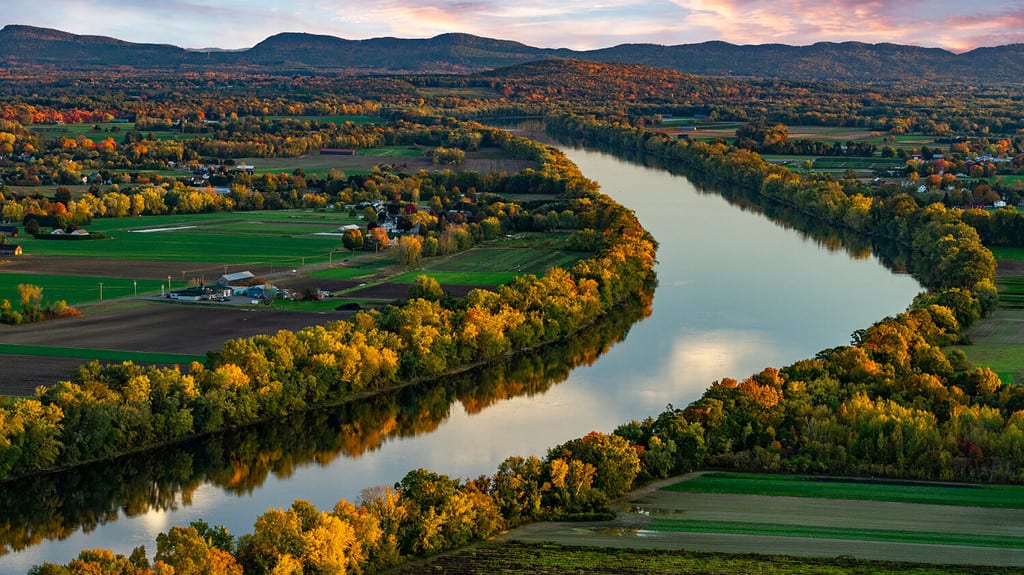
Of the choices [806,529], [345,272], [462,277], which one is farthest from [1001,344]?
[345,272]

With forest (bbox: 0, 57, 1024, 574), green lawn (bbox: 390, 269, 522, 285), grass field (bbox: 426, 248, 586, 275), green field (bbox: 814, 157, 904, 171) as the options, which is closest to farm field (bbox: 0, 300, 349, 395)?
forest (bbox: 0, 57, 1024, 574)

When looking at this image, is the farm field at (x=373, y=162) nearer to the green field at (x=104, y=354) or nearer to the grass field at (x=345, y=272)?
the grass field at (x=345, y=272)

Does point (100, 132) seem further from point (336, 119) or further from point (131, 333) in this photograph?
point (131, 333)

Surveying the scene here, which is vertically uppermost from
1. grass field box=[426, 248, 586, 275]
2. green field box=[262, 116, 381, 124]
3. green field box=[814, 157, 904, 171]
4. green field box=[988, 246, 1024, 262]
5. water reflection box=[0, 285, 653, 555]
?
green field box=[814, 157, 904, 171]

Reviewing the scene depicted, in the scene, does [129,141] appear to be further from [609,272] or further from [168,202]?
[609,272]

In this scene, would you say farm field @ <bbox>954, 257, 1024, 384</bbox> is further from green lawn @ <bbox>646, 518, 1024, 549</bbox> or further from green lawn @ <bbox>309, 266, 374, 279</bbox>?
green lawn @ <bbox>309, 266, 374, 279</bbox>
